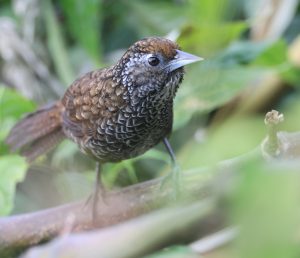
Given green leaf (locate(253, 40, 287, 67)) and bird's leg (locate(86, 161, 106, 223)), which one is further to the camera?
green leaf (locate(253, 40, 287, 67))

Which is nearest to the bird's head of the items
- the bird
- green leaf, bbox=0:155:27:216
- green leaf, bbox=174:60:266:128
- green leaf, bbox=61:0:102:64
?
the bird

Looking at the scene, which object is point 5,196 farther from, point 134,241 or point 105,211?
point 134,241

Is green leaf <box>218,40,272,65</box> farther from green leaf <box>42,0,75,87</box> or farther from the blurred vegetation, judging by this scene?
green leaf <box>42,0,75,87</box>

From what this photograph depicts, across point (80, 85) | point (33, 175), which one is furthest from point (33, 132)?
point (33, 175)

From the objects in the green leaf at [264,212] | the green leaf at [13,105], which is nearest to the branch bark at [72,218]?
the green leaf at [13,105]

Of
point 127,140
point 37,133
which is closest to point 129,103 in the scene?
point 127,140
